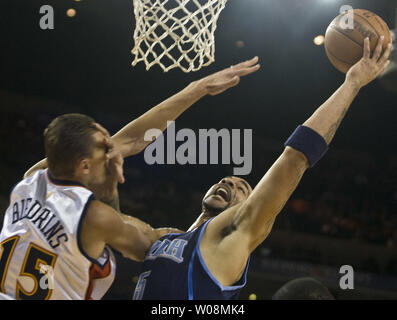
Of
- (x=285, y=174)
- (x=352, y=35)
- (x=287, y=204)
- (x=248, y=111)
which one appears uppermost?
(x=352, y=35)

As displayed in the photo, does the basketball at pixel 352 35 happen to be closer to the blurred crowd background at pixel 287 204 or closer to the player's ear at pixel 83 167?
the player's ear at pixel 83 167

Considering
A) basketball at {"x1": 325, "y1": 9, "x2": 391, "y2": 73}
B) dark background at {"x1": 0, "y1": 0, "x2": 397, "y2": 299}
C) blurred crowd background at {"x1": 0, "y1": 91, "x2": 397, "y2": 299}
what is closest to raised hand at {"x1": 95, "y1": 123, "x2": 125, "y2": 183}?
basketball at {"x1": 325, "y1": 9, "x2": 391, "y2": 73}

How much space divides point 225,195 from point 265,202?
77 centimetres

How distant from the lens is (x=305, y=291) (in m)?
3.48

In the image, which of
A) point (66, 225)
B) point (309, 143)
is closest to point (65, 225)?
point (66, 225)

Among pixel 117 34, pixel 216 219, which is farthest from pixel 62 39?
pixel 216 219

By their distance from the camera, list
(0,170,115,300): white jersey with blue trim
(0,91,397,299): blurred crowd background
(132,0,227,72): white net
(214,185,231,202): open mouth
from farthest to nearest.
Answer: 1. (0,91,397,299): blurred crowd background
2. (132,0,227,72): white net
3. (214,185,231,202): open mouth
4. (0,170,115,300): white jersey with blue trim

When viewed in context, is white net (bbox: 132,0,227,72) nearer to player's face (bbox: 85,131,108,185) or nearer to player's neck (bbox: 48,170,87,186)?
player's face (bbox: 85,131,108,185)

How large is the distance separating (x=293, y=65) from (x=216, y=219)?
26.9 feet

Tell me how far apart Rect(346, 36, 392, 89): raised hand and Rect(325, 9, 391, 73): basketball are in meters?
0.18

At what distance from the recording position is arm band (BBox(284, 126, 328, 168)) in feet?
7.14

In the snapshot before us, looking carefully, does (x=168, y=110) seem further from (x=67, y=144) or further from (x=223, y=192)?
(x=67, y=144)

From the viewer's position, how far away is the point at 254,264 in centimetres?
980

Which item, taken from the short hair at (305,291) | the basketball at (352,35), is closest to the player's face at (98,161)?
the basketball at (352,35)
